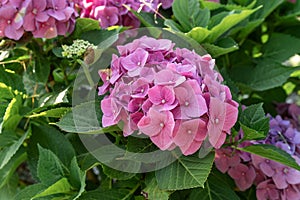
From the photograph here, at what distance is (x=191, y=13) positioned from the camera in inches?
48.6

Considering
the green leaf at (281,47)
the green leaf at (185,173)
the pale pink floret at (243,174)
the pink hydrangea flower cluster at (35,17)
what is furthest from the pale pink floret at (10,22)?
the green leaf at (281,47)

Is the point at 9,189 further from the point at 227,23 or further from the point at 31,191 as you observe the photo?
the point at 227,23

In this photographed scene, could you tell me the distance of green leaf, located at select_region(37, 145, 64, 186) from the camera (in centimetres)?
108

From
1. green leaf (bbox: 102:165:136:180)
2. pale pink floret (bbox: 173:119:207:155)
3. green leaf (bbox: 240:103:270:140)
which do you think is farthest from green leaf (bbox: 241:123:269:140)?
green leaf (bbox: 102:165:136:180)

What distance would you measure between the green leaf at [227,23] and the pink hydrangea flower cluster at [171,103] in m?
0.21

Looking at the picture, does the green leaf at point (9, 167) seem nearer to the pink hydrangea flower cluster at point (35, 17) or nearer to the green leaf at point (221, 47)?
the pink hydrangea flower cluster at point (35, 17)

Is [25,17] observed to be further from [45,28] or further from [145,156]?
[145,156]

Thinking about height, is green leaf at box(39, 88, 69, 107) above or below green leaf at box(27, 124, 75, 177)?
above

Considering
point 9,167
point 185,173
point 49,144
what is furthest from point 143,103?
point 9,167

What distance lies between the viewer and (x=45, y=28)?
1.17m

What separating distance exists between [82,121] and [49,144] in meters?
0.23

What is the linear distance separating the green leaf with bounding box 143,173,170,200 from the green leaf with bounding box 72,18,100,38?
1.17 ft

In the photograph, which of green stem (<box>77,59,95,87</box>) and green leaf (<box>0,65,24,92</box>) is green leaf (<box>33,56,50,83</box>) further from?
green stem (<box>77,59,95,87</box>)

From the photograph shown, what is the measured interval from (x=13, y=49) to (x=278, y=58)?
0.64 meters
